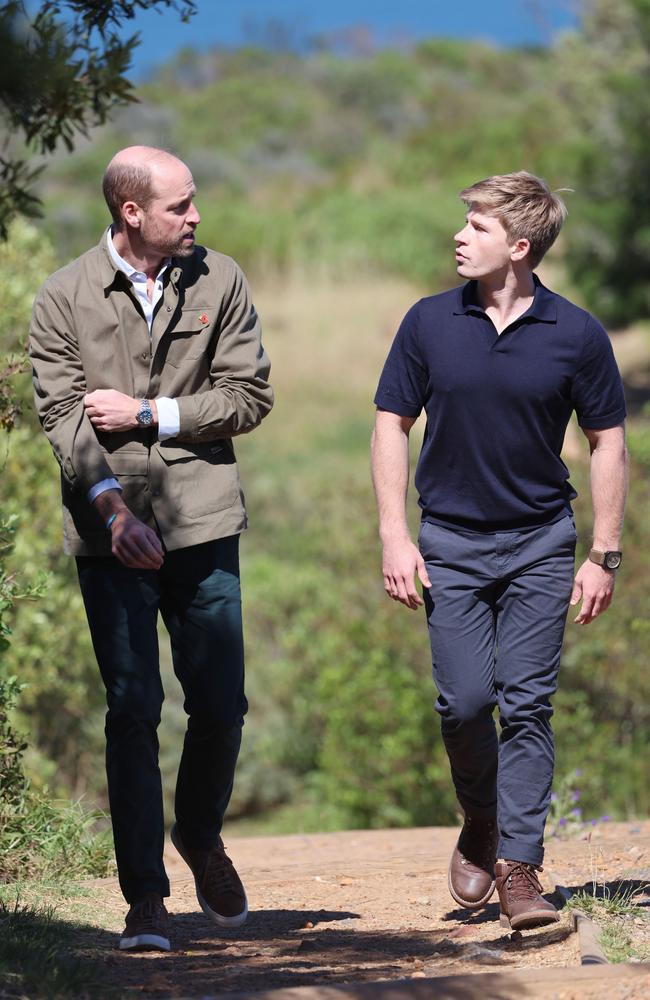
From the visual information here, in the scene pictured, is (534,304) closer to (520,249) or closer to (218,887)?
(520,249)

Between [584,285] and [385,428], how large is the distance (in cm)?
2146

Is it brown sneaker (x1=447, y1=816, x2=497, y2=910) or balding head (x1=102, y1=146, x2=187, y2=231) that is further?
brown sneaker (x1=447, y1=816, x2=497, y2=910)

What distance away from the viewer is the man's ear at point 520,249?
170 inches

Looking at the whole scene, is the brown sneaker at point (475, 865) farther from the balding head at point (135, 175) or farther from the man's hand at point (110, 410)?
the balding head at point (135, 175)

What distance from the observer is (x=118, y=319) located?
13.7 ft

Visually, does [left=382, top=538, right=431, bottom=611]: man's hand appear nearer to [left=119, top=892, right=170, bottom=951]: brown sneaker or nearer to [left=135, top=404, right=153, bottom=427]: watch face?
[left=135, top=404, right=153, bottom=427]: watch face

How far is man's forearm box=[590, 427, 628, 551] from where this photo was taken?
14.4ft

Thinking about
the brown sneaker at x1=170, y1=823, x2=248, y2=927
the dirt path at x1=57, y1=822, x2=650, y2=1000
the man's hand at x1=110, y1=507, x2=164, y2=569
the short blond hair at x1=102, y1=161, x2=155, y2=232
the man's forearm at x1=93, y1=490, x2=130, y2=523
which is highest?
the short blond hair at x1=102, y1=161, x2=155, y2=232

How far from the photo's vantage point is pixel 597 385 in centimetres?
434

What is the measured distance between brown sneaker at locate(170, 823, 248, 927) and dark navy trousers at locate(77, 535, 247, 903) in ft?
0.14

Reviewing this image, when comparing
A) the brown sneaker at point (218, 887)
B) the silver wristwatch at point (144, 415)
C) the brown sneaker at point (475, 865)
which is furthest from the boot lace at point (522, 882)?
the silver wristwatch at point (144, 415)

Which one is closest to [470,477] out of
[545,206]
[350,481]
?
[545,206]

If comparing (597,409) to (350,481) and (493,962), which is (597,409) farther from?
(350,481)

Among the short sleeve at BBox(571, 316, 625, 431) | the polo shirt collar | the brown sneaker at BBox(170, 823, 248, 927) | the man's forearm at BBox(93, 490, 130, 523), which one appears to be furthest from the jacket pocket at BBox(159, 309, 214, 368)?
the brown sneaker at BBox(170, 823, 248, 927)
